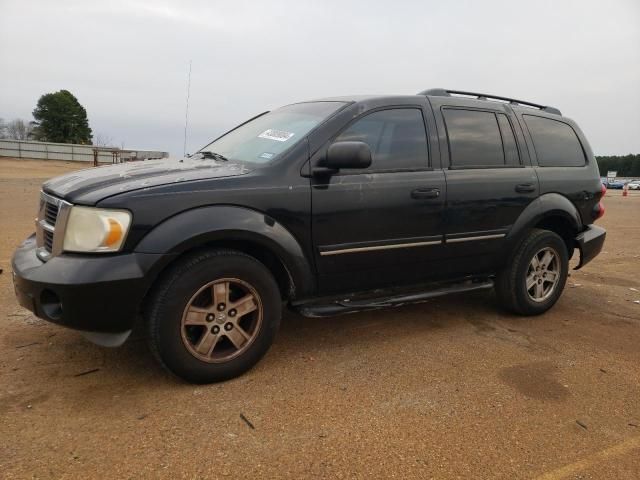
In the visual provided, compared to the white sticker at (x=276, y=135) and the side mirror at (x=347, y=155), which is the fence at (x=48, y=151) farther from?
the side mirror at (x=347, y=155)

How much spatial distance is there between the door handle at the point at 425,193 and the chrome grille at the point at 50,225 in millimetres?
2262

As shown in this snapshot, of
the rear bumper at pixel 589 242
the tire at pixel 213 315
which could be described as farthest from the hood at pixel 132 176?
the rear bumper at pixel 589 242

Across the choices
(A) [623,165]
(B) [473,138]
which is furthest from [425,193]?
(A) [623,165]

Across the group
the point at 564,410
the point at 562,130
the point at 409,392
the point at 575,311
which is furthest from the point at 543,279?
the point at 409,392

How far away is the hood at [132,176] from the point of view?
289 centimetres

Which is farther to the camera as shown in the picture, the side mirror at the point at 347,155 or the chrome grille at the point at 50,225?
the side mirror at the point at 347,155

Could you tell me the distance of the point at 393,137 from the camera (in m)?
3.77

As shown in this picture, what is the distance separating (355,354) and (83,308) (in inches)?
71.2

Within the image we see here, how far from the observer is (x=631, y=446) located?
8.50 ft

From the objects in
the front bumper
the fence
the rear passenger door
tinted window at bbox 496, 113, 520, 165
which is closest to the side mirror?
the rear passenger door

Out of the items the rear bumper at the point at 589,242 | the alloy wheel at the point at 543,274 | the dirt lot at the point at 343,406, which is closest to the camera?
the dirt lot at the point at 343,406

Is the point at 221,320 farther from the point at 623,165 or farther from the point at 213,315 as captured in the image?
the point at 623,165

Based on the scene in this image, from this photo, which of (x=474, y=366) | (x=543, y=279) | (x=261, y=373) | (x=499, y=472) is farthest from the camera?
(x=543, y=279)

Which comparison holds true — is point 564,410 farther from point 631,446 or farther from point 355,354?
point 355,354
